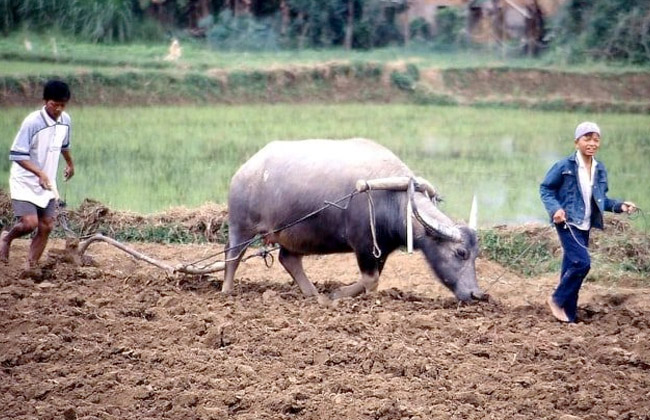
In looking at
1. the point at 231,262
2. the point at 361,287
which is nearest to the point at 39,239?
the point at 231,262

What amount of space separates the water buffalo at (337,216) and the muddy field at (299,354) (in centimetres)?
26

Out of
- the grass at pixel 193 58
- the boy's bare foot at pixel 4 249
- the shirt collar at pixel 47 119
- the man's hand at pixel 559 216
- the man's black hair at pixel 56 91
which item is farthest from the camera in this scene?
the grass at pixel 193 58

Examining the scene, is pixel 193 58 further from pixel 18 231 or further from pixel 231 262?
pixel 231 262

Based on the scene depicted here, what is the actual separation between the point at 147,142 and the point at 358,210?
23.2 feet

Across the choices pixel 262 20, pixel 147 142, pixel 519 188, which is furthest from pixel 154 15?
pixel 519 188

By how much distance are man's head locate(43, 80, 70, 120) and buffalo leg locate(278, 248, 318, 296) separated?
77.8 inches

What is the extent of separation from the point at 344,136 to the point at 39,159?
6219mm

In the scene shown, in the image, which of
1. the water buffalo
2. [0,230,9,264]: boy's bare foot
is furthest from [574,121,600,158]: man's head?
[0,230,9,264]: boy's bare foot

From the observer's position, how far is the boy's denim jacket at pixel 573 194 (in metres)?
8.07

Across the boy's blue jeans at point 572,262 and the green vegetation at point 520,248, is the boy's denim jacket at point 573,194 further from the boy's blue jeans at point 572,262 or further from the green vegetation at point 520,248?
the green vegetation at point 520,248

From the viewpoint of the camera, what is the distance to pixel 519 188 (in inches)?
517

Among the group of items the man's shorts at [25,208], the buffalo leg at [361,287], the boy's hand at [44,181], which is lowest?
the buffalo leg at [361,287]

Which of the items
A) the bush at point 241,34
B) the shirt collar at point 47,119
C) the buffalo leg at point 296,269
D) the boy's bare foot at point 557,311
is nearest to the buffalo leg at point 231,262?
the buffalo leg at point 296,269

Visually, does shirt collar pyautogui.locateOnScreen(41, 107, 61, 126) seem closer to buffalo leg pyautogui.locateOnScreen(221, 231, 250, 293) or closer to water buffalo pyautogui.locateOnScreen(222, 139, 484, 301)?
water buffalo pyautogui.locateOnScreen(222, 139, 484, 301)
